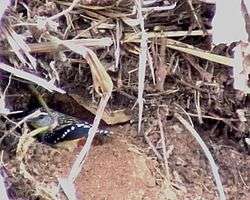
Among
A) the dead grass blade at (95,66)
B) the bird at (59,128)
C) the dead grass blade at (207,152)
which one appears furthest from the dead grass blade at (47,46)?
the dead grass blade at (207,152)

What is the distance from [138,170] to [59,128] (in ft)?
0.56

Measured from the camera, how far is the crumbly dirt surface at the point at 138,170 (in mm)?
1243

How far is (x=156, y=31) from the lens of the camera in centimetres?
141

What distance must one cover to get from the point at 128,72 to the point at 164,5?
0.15 meters

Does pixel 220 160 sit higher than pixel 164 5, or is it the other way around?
pixel 164 5

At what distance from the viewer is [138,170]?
1.29 m

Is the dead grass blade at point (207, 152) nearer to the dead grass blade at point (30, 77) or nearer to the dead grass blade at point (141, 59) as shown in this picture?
the dead grass blade at point (141, 59)

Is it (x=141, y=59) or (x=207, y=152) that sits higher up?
(x=141, y=59)

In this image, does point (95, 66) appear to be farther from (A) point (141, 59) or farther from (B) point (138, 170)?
(B) point (138, 170)

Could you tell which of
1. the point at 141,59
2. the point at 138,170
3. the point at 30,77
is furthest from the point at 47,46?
the point at 138,170

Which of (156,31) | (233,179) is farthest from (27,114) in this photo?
(233,179)

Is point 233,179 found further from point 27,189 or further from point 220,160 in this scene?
point 27,189

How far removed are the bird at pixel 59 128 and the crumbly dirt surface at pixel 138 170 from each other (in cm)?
3

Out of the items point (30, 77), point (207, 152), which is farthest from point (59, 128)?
point (207, 152)
